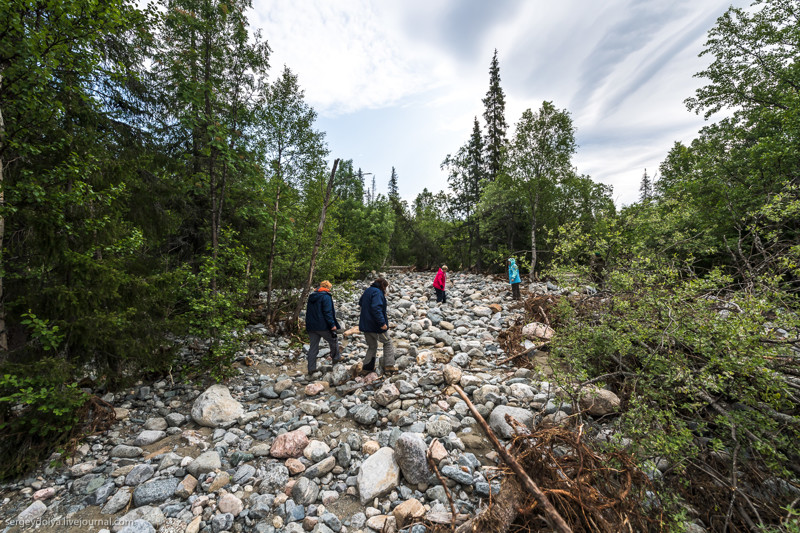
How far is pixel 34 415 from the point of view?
3871 millimetres

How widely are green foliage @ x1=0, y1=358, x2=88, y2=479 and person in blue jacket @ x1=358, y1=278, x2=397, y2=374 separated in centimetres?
449

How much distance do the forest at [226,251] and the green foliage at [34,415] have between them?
31mm

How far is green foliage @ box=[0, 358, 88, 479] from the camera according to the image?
11.6ft

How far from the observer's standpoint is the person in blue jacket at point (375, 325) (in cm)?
615

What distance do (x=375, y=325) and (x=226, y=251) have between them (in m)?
3.87

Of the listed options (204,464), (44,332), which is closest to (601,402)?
(204,464)

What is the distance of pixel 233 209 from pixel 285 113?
3.86 metres

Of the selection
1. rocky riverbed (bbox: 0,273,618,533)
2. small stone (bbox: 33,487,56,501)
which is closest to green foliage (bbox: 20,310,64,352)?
rocky riverbed (bbox: 0,273,618,533)

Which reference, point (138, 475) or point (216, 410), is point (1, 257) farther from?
point (216, 410)

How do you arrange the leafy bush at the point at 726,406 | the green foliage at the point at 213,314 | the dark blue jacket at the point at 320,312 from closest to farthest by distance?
→ the leafy bush at the point at 726,406, the green foliage at the point at 213,314, the dark blue jacket at the point at 320,312

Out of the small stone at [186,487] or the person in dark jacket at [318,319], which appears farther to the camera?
the person in dark jacket at [318,319]

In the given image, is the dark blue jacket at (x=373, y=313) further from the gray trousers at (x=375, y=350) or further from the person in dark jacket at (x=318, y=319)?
the person in dark jacket at (x=318, y=319)

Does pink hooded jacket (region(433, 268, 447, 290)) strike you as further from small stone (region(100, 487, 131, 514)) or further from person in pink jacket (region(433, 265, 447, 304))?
small stone (region(100, 487, 131, 514))

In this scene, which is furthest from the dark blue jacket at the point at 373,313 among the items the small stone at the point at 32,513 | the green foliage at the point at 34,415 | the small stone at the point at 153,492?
the small stone at the point at 32,513
